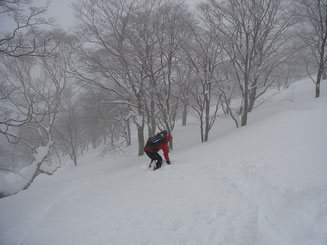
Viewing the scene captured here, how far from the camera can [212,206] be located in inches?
107

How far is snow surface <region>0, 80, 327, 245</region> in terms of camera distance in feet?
6.92

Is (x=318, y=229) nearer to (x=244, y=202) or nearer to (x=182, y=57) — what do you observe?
(x=244, y=202)

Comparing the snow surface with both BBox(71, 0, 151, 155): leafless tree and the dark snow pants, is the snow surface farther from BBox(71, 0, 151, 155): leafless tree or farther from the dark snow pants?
BBox(71, 0, 151, 155): leafless tree

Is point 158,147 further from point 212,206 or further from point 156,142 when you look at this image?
point 212,206

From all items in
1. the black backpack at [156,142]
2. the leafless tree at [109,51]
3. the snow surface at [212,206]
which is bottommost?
the snow surface at [212,206]

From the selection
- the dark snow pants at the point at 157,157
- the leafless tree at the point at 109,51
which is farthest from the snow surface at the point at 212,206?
the leafless tree at the point at 109,51

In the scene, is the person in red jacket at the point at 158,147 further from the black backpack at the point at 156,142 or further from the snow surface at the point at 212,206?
the snow surface at the point at 212,206

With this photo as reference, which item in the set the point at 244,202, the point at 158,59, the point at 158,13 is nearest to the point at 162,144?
the point at 244,202

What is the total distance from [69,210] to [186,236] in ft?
11.2

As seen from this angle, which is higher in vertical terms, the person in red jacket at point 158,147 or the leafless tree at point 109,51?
the leafless tree at point 109,51

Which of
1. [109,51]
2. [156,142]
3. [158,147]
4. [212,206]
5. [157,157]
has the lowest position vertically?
[212,206]

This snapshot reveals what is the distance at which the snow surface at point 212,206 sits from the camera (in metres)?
2.11

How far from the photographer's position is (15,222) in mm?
4051

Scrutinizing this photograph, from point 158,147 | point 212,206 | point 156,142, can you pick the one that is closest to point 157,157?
point 158,147
